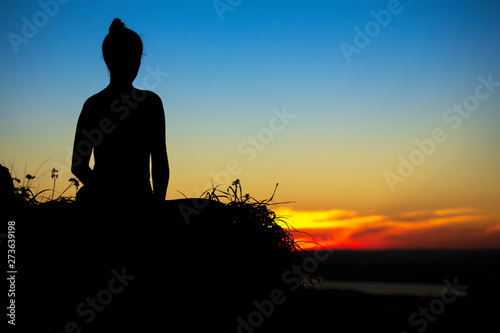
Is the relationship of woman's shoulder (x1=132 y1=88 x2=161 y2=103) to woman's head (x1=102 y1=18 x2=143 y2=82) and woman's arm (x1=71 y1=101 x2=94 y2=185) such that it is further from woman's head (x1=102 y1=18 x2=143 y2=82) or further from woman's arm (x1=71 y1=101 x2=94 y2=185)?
woman's arm (x1=71 y1=101 x2=94 y2=185)

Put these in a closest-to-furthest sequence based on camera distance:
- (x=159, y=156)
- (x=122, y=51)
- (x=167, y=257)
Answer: (x=167, y=257) → (x=122, y=51) → (x=159, y=156)

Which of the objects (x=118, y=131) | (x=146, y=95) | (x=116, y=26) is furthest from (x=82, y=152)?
(x=116, y=26)

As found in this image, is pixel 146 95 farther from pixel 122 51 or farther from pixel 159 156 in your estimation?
pixel 159 156

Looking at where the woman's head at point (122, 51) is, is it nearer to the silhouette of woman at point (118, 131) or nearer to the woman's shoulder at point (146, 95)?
the silhouette of woman at point (118, 131)

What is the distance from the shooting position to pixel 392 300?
25469 millimetres

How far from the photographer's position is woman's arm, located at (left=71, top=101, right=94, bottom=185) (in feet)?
11.0

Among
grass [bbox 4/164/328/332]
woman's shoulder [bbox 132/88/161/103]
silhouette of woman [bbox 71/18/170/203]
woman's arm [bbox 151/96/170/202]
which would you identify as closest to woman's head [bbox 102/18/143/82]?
silhouette of woman [bbox 71/18/170/203]

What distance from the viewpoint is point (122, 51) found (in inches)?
132

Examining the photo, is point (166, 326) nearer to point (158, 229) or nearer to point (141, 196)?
point (158, 229)

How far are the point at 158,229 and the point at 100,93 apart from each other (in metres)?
1.48

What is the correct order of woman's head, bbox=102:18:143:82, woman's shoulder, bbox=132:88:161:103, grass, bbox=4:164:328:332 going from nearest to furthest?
grass, bbox=4:164:328:332 → woman's head, bbox=102:18:143:82 → woman's shoulder, bbox=132:88:161:103

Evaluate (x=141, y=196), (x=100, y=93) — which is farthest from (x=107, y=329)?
(x=100, y=93)

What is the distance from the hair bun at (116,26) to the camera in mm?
3371

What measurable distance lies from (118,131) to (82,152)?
34 cm
